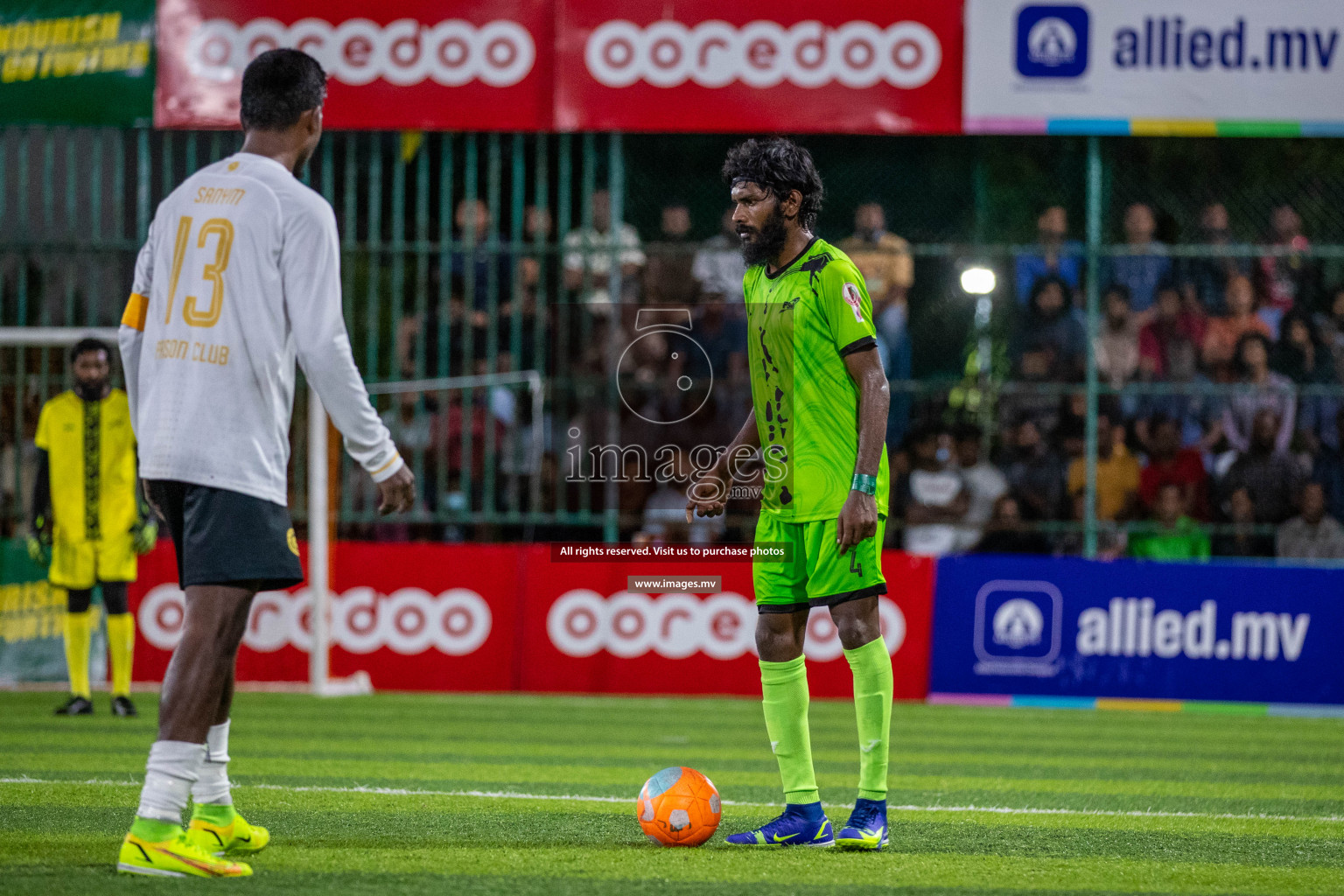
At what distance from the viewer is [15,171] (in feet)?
47.5

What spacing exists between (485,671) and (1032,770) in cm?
564

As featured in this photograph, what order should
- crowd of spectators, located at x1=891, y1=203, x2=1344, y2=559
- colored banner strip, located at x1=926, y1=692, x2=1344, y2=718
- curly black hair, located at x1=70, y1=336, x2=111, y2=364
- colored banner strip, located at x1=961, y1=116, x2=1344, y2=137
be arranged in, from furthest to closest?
1. colored banner strip, located at x1=961, y1=116, x2=1344, y2=137
2. crowd of spectators, located at x1=891, y1=203, x2=1344, y2=559
3. colored banner strip, located at x1=926, y1=692, x2=1344, y2=718
4. curly black hair, located at x1=70, y1=336, x2=111, y2=364

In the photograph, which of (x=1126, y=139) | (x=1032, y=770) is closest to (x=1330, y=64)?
(x=1126, y=139)

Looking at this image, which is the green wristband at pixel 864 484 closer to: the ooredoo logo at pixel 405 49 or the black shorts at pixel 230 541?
the black shorts at pixel 230 541

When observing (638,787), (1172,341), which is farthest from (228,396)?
(1172,341)

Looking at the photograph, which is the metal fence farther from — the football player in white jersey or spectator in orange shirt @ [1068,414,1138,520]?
the football player in white jersey

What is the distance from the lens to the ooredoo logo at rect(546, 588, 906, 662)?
13102 millimetres

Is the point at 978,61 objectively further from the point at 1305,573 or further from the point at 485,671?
the point at 485,671

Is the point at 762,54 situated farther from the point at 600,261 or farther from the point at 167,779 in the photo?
the point at 167,779

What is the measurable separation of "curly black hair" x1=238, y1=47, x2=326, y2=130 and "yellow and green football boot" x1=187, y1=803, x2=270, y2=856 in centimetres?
204

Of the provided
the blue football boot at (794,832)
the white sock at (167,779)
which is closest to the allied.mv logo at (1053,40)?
the blue football boot at (794,832)

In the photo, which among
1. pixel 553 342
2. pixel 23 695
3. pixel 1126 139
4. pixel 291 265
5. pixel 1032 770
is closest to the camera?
pixel 291 265

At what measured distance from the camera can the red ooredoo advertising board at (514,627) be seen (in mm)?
13125

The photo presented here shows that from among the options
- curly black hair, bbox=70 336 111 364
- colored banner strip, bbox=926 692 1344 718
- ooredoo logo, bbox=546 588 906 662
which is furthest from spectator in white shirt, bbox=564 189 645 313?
colored banner strip, bbox=926 692 1344 718
